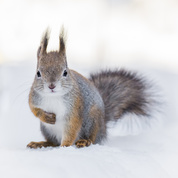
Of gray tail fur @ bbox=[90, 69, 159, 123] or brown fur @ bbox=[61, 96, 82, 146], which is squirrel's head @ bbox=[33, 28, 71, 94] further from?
gray tail fur @ bbox=[90, 69, 159, 123]

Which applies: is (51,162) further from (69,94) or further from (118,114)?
(118,114)

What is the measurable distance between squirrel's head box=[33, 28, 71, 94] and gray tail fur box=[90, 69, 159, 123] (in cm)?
54

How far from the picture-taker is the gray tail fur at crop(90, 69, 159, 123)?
238 centimetres

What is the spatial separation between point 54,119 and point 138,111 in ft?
2.26

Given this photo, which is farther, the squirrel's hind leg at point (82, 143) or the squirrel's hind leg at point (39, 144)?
the squirrel's hind leg at point (39, 144)

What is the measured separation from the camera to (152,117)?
2.48 meters

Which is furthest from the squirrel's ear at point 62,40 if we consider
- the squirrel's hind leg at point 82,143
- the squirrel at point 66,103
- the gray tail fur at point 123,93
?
the gray tail fur at point 123,93

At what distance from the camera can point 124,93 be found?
242cm

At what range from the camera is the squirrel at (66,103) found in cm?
183

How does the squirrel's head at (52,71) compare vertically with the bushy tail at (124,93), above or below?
above

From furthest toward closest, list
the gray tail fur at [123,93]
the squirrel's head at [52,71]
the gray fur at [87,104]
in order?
the gray tail fur at [123,93], the gray fur at [87,104], the squirrel's head at [52,71]

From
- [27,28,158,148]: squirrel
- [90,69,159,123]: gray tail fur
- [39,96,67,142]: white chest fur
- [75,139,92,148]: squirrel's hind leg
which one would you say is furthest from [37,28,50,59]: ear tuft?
[90,69,159,123]: gray tail fur

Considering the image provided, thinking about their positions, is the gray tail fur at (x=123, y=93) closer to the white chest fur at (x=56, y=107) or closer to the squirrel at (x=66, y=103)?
the squirrel at (x=66, y=103)

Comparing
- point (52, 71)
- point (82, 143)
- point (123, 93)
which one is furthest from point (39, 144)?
point (123, 93)
